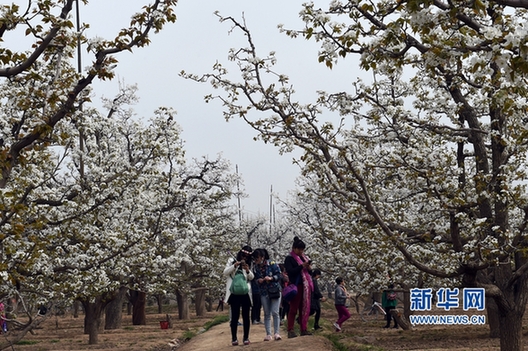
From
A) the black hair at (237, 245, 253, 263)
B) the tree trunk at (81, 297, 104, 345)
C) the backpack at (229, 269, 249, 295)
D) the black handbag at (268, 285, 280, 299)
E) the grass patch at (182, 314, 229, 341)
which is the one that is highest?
the black hair at (237, 245, 253, 263)

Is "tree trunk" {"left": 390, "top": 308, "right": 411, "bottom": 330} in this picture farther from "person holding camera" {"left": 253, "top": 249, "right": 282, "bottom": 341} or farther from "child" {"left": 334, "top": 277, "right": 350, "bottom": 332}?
"person holding camera" {"left": 253, "top": 249, "right": 282, "bottom": 341}

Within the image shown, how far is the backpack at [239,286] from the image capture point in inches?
473

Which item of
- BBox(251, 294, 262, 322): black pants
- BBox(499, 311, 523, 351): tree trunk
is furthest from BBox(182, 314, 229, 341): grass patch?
BBox(499, 311, 523, 351): tree trunk

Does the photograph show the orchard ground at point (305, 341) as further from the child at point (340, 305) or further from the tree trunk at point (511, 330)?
the tree trunk at point (511, 330)

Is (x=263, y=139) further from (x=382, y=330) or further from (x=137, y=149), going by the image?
(x=382, y=330)

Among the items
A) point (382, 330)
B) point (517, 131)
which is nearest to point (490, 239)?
point (517, 131)

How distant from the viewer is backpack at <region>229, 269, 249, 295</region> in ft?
39.4

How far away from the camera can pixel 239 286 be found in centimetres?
1204

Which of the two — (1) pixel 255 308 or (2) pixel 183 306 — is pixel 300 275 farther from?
(2) pixel 183 306

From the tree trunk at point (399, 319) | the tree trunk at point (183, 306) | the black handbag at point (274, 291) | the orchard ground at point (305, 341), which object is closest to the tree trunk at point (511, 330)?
the orchard ground at point (305, 341)

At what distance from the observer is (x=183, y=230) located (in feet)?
69.1

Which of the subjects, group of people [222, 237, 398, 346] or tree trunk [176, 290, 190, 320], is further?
tree trunk [176, 290, 190, 320]

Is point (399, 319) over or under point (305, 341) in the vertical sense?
under

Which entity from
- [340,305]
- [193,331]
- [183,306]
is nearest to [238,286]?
[340,305]
